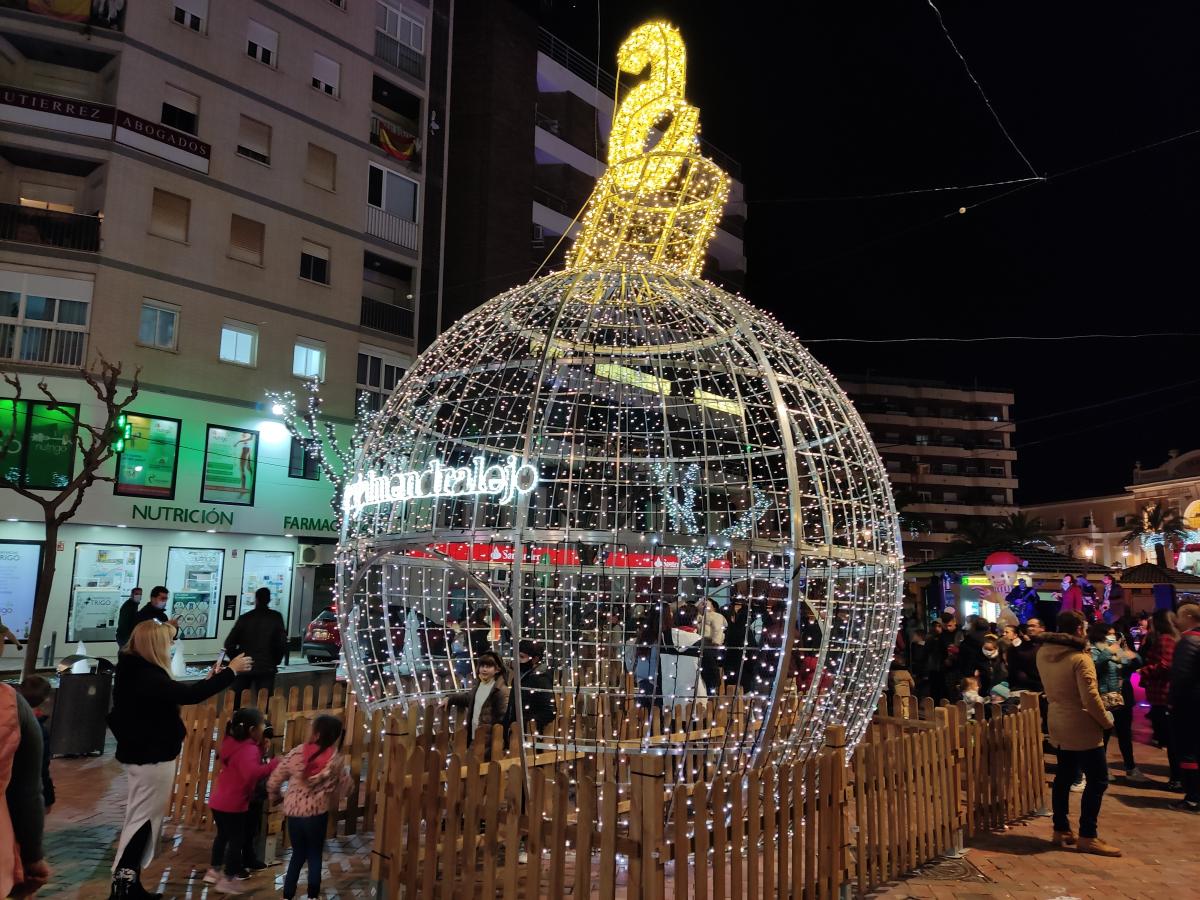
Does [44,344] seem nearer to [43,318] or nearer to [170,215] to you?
[43,318]

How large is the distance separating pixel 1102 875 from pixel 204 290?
784 inches

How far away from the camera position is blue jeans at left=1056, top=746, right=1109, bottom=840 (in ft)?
20.4

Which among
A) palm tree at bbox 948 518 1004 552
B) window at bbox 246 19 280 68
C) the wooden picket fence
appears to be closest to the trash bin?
the wooden picket fence

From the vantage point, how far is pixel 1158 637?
29.3ft

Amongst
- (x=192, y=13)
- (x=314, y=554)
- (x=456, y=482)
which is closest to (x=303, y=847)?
(x=456, y=482)

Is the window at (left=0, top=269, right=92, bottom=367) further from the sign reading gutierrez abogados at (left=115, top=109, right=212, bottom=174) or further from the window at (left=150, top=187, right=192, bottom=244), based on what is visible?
the sign reading gutierrez abogados at (left=115, top=109, right=212, bottom=174)

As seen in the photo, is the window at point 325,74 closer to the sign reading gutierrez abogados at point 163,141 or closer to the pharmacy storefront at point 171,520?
the sign reading gutierrez abogados at point 163,141

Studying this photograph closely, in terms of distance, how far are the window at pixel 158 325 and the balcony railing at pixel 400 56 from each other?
408 inches

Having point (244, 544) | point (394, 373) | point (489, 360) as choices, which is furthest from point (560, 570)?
point (394, 373)

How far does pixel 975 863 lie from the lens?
6.07 m

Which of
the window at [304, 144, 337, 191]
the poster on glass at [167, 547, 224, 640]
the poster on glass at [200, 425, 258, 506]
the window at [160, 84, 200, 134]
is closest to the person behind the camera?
the poster on glass at [167, 547, 224, 640]

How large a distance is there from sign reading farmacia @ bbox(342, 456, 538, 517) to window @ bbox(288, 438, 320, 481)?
16068 millimetres

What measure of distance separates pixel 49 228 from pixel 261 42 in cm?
743

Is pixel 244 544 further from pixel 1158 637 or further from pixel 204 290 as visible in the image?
pixel 1158 637
